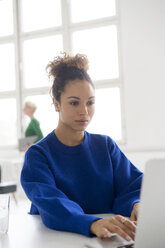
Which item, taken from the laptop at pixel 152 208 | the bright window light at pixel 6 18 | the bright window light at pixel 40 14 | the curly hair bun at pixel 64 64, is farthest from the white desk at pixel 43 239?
the bright window light at pixel 6 18

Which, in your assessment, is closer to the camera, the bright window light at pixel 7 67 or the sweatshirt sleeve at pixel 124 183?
the sweatshirt sleeve at pixel 124 183

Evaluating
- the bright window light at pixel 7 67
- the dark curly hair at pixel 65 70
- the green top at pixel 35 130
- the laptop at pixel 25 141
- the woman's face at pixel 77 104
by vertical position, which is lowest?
the laptop at pixel 25 141

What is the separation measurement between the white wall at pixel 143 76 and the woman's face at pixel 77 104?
3858 millimetres

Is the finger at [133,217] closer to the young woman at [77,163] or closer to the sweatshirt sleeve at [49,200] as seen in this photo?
the young woman at [77,163]

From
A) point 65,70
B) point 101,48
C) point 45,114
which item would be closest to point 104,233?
point 65,70

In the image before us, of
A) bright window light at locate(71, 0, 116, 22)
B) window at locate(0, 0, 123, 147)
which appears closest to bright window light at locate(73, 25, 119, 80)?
window at locate(0, 0, 123, 147)

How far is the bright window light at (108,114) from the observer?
206 inches

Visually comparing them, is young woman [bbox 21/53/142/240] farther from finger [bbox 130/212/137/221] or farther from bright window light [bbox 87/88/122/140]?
bright window light [bbox 87/88/122/140]

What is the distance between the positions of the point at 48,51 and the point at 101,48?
39.6 inches

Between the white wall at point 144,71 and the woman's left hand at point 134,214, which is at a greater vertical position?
the white wall at point 144,71

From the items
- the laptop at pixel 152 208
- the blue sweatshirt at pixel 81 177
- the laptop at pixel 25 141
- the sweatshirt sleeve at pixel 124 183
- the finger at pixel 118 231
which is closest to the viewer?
the laptop at pixel 152 208

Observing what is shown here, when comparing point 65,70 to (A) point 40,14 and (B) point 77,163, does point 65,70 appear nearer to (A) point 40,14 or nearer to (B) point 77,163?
(B) point 77,163

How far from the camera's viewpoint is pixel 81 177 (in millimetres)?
982

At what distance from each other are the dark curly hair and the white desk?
1.34ft
